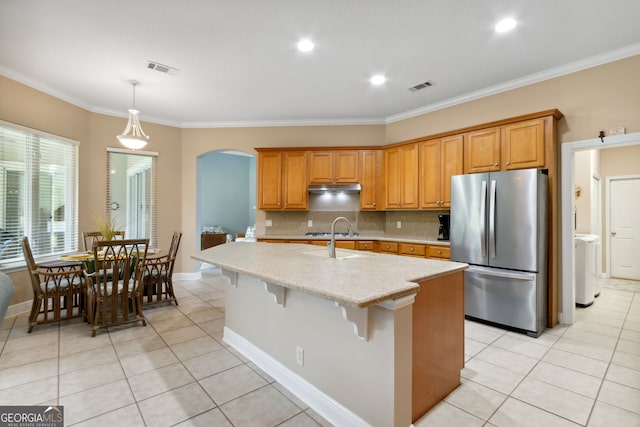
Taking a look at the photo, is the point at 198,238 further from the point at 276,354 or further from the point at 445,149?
the point at 445,149

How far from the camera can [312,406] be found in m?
1.96

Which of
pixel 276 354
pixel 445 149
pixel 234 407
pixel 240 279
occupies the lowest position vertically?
pixel 234 407

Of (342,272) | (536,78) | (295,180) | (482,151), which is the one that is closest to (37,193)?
(295,180)

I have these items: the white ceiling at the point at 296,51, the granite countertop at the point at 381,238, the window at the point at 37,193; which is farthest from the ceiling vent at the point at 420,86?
the window at the point at 37,193

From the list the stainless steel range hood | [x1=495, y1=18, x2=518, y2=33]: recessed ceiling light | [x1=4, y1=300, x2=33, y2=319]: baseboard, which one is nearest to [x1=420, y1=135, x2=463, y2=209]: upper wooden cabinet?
the stainless steel range hood

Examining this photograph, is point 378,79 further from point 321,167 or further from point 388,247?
point 388,247

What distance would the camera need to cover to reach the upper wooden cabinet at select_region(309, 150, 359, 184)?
503 cm

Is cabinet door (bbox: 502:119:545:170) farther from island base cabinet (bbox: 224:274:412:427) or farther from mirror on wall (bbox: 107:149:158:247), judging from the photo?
mirror on wall (bbox: 107:149:158:247)

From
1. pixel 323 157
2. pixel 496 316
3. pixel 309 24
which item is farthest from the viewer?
pixel 323 157

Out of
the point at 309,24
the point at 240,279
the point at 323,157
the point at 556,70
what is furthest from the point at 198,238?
the point at 556,70

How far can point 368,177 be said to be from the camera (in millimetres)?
5016

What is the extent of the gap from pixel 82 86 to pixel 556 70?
5.89 meters

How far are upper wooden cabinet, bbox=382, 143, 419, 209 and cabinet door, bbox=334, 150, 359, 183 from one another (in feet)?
1.58

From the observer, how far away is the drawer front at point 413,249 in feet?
13.4
